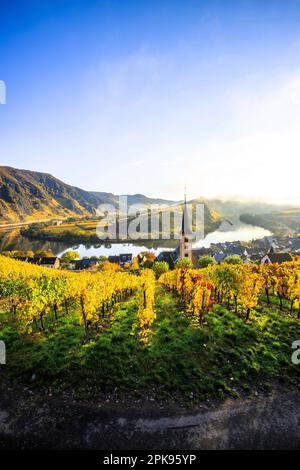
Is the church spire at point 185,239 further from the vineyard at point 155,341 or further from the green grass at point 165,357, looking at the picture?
the green grass at point 165,357

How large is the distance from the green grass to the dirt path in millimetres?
1052

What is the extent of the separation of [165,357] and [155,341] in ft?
6.44

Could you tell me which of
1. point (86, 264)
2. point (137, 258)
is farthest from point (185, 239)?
point (86, 264)

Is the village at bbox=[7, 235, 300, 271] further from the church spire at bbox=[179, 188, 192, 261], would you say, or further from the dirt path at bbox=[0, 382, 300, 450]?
the dirt path at bbox=[0, 382, 300, 450]

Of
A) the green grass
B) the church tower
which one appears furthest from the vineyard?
the church tower

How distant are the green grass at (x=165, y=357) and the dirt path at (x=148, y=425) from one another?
3.45 ft

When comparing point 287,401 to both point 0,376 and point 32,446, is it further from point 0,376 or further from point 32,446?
point 0,376

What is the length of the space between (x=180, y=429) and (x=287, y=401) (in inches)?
219

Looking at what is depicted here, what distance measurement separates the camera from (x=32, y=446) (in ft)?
29.8

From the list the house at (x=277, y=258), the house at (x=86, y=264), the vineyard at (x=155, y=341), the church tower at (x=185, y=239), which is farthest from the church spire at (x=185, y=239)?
the vineyard at (x=155, y=341)

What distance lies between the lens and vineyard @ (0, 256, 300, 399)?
41.1 ft

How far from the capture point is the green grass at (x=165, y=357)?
12211 mm

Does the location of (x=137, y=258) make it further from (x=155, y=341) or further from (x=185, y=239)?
(x=155, y=341)

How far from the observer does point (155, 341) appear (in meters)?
16.1
